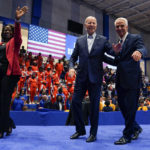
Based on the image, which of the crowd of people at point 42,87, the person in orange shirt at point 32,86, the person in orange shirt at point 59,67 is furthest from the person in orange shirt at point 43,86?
the person in orange shirt at point 59,67

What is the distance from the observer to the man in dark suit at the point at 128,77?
5.82 feet

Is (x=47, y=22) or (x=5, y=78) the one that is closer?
(x=5, y=78)

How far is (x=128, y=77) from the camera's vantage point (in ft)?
5.89

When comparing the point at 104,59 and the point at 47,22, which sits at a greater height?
the point at 47,22

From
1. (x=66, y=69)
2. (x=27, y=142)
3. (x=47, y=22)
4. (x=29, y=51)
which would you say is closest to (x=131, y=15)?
(x=47, y=22)

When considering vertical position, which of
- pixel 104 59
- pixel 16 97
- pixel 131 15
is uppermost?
pixel 131 15

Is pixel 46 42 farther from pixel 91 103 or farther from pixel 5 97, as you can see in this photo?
pixel 91 103

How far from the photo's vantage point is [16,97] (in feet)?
19.4

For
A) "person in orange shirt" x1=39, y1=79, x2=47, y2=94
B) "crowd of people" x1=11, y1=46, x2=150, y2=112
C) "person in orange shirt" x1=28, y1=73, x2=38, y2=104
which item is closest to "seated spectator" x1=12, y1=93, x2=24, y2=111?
"crowd of people" x1=11, y1=46, x2=150, y2=112

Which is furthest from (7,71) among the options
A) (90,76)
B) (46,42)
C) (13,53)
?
(46,42)

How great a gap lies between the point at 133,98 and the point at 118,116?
300cm

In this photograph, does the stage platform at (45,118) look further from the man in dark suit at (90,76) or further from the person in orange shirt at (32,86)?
the person in orange shirt at (32,86)

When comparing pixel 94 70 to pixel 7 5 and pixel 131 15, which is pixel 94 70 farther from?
pixel 131 15

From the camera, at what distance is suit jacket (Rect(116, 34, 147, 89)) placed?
1.80 m
